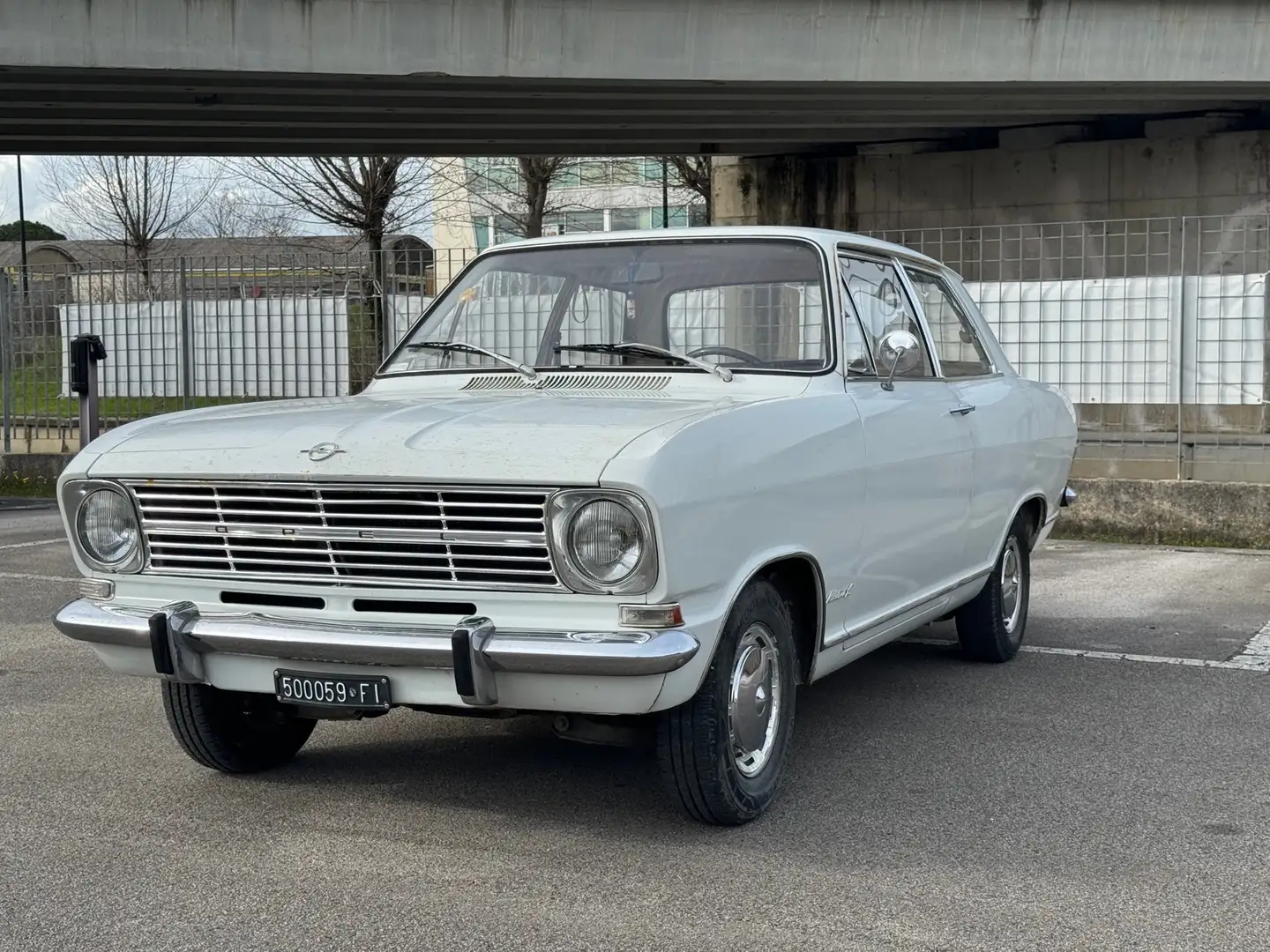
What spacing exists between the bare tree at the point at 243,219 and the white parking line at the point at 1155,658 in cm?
2889

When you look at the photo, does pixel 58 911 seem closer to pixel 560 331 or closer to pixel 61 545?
pixel 560 331

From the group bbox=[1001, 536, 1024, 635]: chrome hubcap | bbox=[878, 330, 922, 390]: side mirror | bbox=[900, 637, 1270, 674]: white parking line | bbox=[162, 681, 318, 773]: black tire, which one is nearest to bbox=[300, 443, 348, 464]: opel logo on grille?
bbox=[162, 681, 318, 773]: black tire

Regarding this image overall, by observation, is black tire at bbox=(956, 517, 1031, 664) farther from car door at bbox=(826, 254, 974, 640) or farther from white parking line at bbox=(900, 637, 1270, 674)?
car door at bbox=(826, 254, 974, 640)

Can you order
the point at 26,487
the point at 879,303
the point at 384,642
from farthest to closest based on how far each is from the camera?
the point at 26,487
the point at 879,303
the point at 384,642

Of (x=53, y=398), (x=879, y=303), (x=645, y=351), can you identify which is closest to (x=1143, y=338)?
(x=879, y=303)

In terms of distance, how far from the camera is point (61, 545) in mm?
11312

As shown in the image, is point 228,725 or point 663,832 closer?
point 663,832

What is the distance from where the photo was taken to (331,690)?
4.03m

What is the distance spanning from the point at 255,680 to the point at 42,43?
11.8 meters

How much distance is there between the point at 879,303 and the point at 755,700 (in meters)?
1.88

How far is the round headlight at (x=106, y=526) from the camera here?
4.34 m

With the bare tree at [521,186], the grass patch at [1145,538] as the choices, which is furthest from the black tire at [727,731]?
the bare tree at [521,186]

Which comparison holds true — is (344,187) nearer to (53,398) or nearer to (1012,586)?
(53,398)

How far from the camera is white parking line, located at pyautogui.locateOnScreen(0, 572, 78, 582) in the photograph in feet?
31.2
